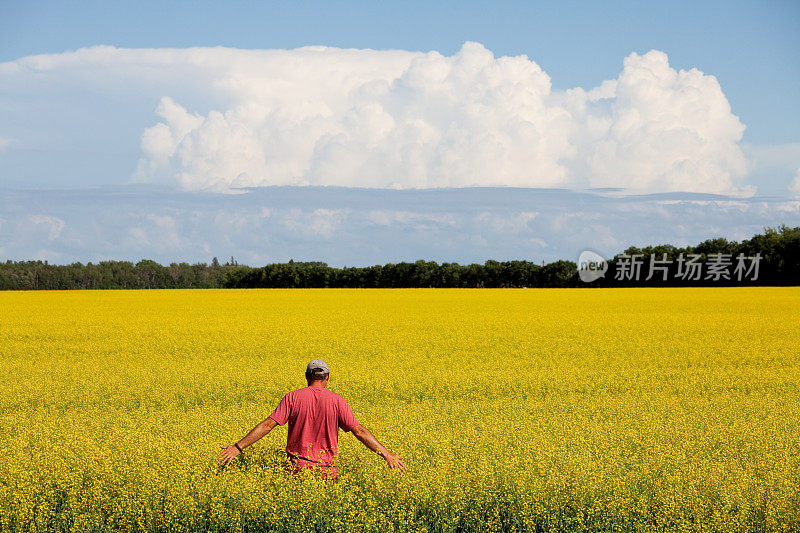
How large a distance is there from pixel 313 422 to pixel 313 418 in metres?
0.05

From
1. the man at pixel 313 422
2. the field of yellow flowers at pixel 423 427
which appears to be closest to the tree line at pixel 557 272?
the field of yellow flowers at pixel 423 427

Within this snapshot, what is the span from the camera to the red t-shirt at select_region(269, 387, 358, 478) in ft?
21.3

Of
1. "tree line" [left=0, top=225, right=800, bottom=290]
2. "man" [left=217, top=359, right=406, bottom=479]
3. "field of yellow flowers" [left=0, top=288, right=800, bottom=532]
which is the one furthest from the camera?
"tree line" [left=0, top=225, right=800, bottom=290]

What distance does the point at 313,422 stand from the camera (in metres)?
6.60

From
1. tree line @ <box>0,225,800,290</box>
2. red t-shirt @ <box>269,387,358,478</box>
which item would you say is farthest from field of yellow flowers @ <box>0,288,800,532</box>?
tree line @ <box>0,225,800,290</box>

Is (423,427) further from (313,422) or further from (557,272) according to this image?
(557,272)

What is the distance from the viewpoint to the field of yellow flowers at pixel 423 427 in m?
7.48

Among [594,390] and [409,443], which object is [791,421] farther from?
[409,443]

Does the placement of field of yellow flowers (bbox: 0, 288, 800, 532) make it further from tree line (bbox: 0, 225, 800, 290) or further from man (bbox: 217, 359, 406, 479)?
tree line (bbox: 0, 225, 800, 290)

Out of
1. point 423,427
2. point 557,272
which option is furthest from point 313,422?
point 557,272

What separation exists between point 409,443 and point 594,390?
25.0 feet

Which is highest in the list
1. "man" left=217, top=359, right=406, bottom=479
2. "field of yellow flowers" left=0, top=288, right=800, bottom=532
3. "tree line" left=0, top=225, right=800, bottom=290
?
"tree line" left=0, top=225, right=800, bottom=290

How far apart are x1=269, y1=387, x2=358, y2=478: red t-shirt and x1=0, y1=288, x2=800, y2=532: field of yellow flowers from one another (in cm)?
46

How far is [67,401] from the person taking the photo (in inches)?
578
